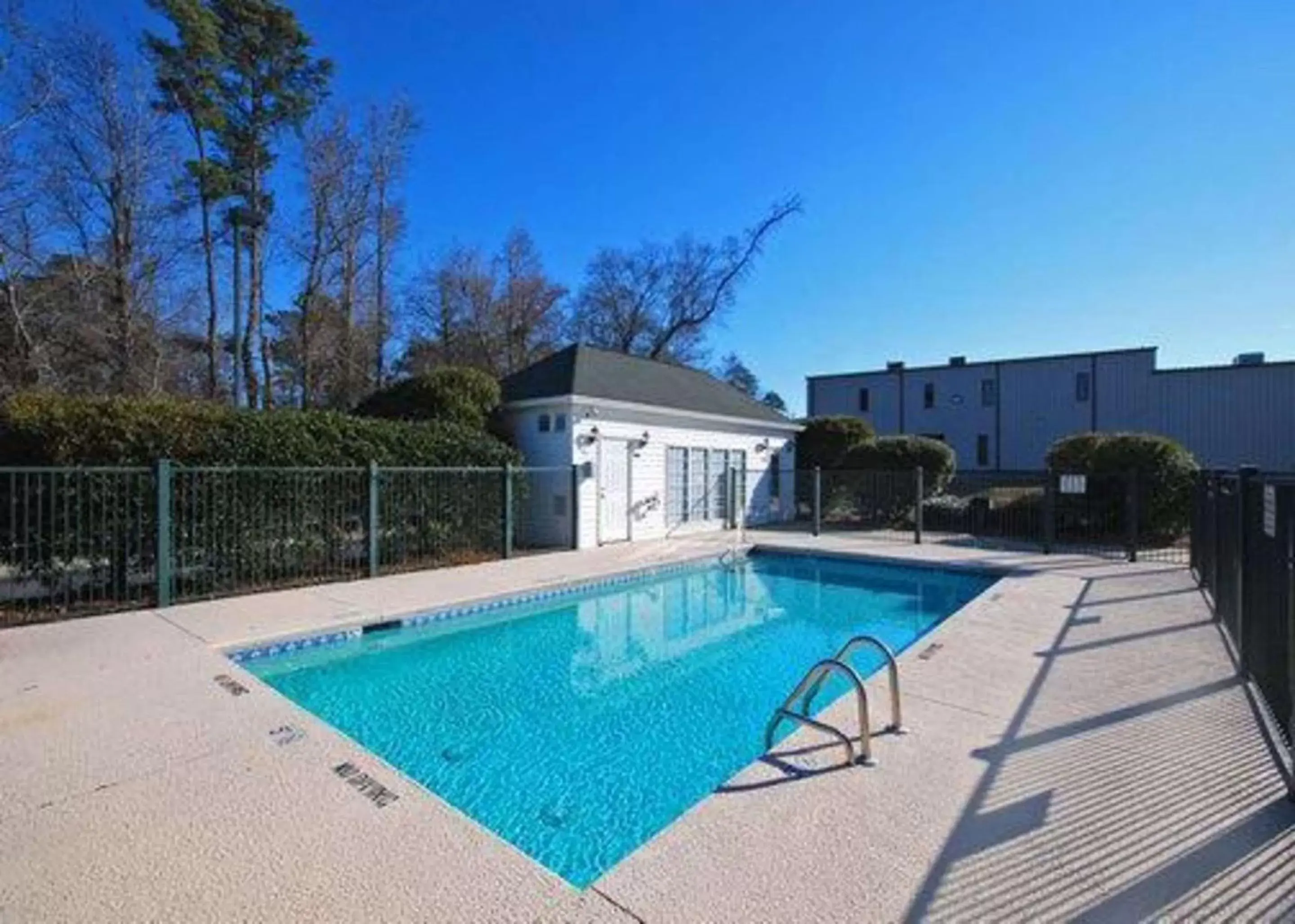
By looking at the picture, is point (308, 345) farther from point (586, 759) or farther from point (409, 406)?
point (586, 759)

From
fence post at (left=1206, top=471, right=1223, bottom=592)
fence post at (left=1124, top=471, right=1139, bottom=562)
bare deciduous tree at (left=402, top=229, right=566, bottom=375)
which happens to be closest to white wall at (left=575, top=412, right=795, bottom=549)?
fence post at (left=1124, top=471, right=1139, bottom=562)

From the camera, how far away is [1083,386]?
29.0 metres

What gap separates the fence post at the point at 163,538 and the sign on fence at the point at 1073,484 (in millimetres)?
14240

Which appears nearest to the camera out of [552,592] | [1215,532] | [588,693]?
[588,693]

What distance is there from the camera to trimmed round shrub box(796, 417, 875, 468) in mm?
20469

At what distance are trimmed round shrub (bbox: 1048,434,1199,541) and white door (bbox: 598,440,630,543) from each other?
9140mm

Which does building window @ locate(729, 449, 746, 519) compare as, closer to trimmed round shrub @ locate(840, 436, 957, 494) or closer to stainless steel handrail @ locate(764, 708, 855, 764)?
trimmed round shrub @ locate(840, 436, 957, 494)

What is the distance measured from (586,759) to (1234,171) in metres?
11.5

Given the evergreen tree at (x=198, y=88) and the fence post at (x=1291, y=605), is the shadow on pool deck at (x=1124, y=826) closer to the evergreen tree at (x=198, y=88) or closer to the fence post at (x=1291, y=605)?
the fence post at (x=1291, y=605)

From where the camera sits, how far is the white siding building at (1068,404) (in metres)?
25.4

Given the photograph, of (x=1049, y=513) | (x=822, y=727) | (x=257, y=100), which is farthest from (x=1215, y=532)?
(x=257, y=100)

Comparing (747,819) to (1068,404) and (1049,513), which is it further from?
(1068,404)

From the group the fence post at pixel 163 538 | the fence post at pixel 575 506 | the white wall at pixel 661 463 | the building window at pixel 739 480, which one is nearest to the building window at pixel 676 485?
the white wall at pixel 661 463

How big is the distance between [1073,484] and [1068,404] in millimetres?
18919
